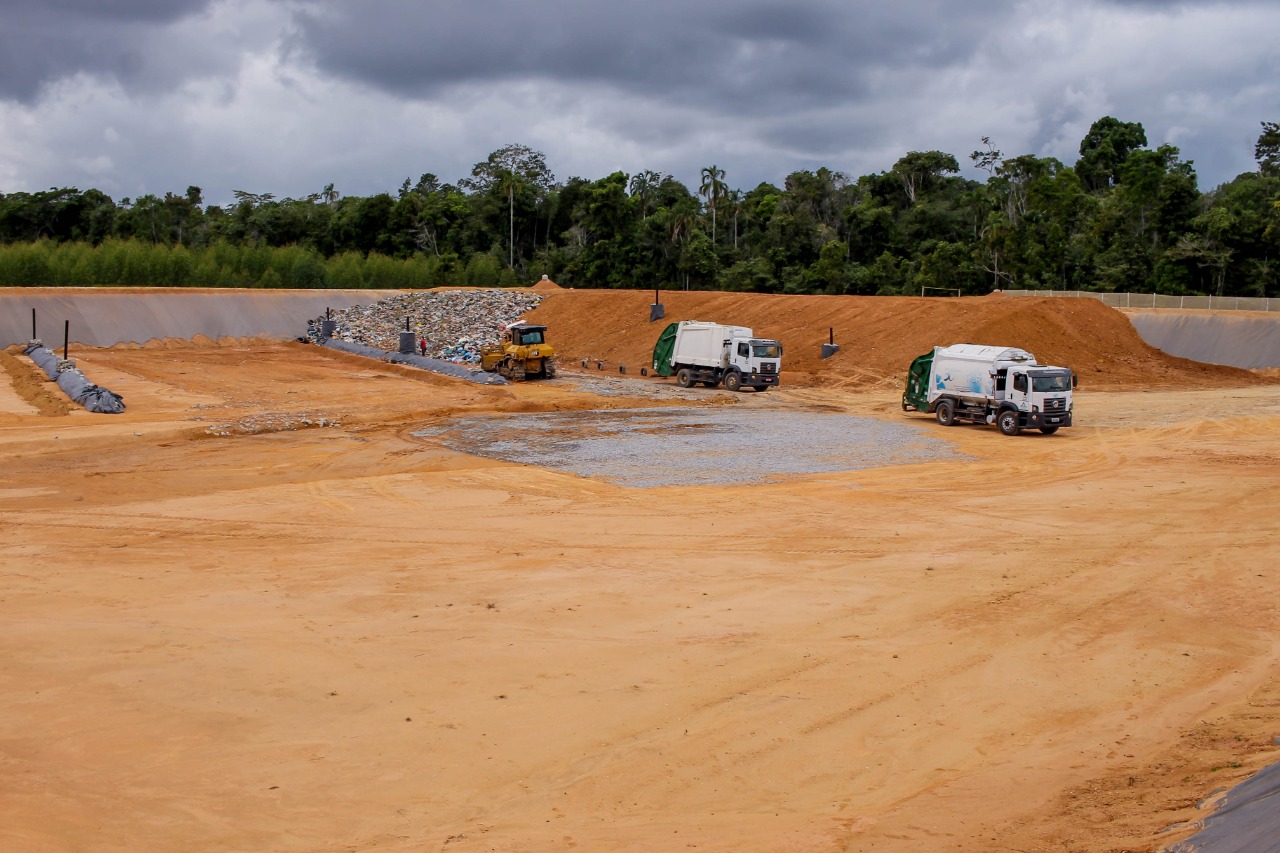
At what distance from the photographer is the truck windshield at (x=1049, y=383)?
27.5 metres

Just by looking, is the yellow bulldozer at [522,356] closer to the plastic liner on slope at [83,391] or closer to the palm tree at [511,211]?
the plastic liner on slope at [83,391]

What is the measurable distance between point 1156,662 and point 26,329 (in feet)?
168

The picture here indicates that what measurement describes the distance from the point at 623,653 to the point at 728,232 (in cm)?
7233

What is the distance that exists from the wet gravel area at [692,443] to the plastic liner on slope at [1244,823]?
14.3 meters

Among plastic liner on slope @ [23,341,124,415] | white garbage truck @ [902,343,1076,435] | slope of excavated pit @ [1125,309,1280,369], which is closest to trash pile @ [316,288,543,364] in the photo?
plastic liner on slope @ [23,341,124,415]

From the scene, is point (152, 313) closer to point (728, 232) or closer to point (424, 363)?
point (424, 363)

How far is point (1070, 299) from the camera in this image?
44.6 meters

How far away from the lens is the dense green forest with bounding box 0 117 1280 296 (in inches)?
2156

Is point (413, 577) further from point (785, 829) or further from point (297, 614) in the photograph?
point (785, 829)

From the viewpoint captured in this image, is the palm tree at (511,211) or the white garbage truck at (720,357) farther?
the palm tree at (511,211)

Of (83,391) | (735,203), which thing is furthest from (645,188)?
(83,391)

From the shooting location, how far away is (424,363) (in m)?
43.5

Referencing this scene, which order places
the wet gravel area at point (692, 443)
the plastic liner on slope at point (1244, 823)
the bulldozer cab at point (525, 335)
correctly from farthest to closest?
the bulldozer cab at point (525, 335) → the wet gravel area at point (692, 443) → the plastic liner on slope at point (1244, 823)

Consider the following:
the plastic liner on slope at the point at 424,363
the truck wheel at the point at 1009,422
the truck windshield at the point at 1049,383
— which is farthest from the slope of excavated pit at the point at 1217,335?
the plastic liner on slope at the point at 424,363
